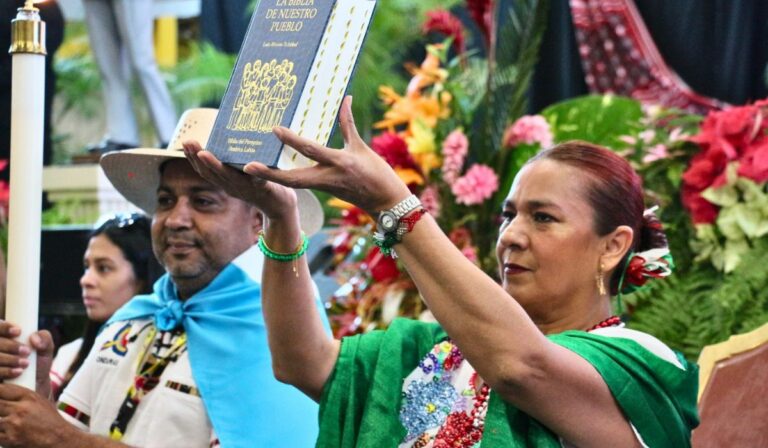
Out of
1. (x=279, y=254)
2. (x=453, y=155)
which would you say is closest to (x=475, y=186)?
(x=453, y=155)

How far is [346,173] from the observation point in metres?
1.93

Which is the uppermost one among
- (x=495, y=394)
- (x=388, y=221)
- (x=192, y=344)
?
(x=388, y=221)

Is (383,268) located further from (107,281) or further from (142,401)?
(142,401)

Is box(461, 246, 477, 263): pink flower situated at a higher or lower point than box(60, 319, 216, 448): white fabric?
higher

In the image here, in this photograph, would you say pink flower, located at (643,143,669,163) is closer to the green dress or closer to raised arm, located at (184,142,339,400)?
the green dress

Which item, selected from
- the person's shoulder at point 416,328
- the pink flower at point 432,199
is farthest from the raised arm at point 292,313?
the pink flower at point 432,199

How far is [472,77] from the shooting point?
4.53 m

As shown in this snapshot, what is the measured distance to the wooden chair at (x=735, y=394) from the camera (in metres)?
2.59

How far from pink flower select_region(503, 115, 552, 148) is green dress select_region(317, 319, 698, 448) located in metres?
1.65

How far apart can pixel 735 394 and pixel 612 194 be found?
56cm

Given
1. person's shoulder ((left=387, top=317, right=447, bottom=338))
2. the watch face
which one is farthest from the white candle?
person's shoulder ((left=387, top=317, right=447, bottom=338))

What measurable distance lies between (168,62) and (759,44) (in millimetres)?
4817

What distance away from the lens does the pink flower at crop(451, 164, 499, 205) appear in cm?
395

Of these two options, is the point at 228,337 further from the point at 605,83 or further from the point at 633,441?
the point at 605,83
